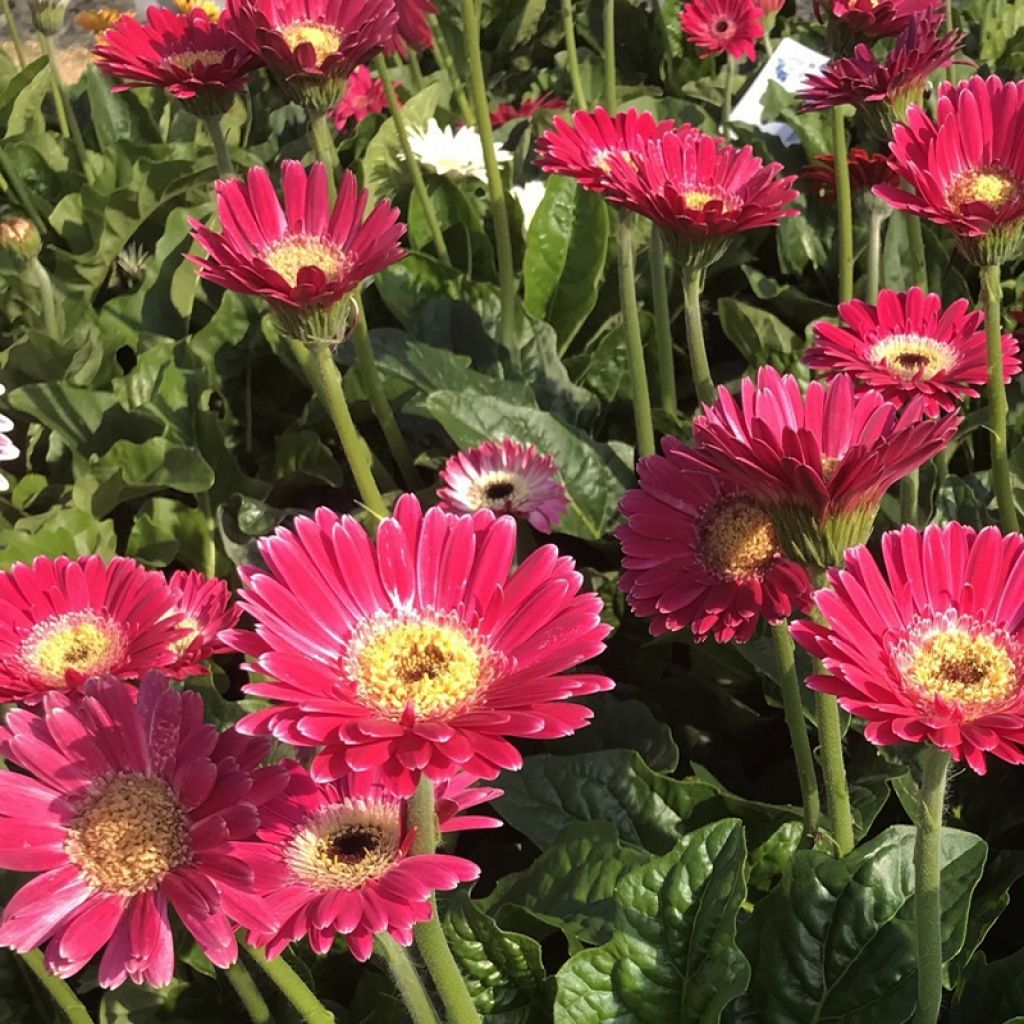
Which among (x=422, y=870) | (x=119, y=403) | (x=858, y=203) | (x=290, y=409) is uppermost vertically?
(x=422, y=870)

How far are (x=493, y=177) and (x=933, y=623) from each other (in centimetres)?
123

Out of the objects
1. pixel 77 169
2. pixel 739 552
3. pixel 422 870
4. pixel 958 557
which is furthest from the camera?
pixel 77 169

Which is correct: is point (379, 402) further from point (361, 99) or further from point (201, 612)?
point (361, 99)

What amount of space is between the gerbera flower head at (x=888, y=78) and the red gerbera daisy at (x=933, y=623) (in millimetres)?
819

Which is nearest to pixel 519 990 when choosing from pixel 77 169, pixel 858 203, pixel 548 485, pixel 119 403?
pixel 548 485

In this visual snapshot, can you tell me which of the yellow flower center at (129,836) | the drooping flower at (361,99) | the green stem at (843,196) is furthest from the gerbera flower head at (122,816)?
the drooping flower at (361,99)

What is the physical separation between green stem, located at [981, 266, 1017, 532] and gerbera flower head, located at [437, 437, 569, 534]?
1.86ft

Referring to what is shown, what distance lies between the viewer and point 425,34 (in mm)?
2367

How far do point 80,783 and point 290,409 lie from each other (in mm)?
1557

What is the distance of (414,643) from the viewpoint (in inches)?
39.6

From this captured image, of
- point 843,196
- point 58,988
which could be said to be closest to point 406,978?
point 58,988

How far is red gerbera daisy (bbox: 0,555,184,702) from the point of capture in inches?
46.3

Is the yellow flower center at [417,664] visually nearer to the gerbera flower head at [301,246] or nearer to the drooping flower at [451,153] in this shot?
the gerbera flower head at [301,246]

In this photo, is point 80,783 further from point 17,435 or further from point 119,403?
point 17,435
